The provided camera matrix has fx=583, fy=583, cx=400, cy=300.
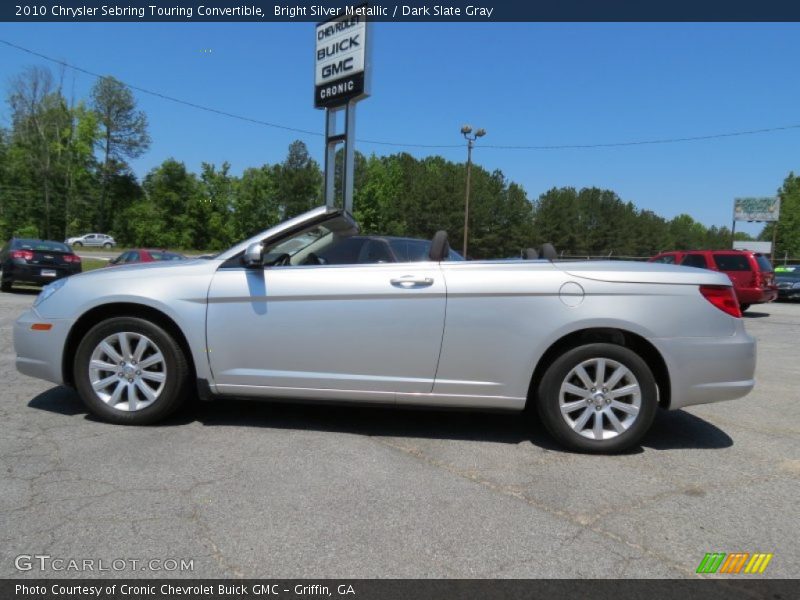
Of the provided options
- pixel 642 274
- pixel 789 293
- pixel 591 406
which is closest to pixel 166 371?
pixel 591 406

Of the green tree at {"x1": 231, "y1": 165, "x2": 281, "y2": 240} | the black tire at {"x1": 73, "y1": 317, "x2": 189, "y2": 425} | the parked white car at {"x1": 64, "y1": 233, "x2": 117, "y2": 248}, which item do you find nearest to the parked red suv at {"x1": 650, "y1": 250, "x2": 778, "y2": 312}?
the black tire at {"x1": 73, "y1": 317, "x2": 189, "y2": 425}

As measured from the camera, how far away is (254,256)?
13.1 feet

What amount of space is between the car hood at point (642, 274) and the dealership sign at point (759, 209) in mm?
57372

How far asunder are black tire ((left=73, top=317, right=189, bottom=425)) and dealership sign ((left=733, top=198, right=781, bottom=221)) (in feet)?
194

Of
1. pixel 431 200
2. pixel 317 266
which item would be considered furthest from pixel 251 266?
pixel 431 200

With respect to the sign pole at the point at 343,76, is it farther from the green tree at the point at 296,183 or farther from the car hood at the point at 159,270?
the green tree at the point at 296,183

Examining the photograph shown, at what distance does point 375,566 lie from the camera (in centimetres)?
238

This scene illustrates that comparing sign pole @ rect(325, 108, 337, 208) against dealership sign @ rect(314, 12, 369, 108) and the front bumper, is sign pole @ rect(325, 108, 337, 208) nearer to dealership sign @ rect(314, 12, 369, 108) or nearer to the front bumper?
dealership sign @ rect(314, 12, 369, 108)

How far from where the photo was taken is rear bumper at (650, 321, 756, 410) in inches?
146

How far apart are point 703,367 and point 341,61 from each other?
12.4m

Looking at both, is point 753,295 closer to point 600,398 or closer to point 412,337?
point 600,398

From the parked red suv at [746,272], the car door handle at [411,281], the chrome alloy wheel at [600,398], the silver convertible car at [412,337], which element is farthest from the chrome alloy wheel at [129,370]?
the parked red suv at [746,272]

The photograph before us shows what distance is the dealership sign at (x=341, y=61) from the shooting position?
43.9 feet
